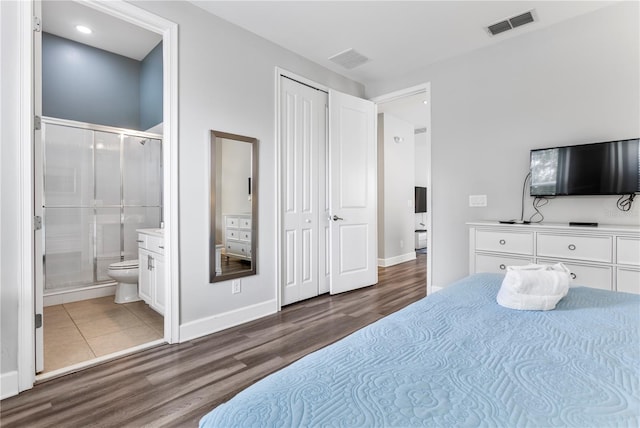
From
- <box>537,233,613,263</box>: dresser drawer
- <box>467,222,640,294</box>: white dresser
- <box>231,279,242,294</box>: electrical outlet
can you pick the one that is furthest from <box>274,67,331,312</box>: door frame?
<box>537,233,613,263</box>: dresser drawer

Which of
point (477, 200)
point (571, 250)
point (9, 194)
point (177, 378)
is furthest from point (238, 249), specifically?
point (571, 250)

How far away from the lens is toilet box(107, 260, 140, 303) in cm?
336

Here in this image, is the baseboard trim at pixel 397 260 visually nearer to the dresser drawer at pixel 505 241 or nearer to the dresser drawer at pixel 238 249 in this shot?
the dresser drawer at pixel 505 241

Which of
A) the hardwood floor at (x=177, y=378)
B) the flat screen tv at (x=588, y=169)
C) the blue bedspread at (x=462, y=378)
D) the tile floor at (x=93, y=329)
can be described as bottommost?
the hardwood floor at (x=177, y=378)

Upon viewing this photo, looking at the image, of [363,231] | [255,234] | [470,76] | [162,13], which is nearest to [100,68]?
[162,13]

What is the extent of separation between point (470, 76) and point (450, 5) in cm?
98

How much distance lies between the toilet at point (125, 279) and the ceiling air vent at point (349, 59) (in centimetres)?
325

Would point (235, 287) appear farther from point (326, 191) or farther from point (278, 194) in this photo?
point (326, 191)

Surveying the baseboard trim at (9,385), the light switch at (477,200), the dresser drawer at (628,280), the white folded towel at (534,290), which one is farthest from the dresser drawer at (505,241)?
the baseboard trim at (9,385)

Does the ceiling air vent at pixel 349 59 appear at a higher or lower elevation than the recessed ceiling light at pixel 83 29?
lower

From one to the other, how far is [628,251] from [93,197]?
5.26 metres

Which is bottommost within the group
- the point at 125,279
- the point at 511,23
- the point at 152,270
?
the point at 125,279

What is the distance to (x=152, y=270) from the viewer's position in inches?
118

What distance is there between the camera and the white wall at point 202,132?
1799 mm
